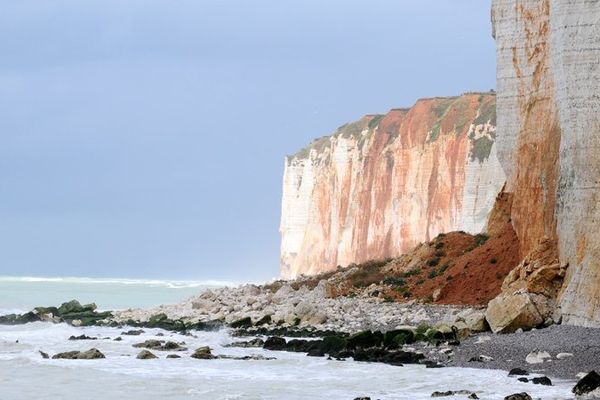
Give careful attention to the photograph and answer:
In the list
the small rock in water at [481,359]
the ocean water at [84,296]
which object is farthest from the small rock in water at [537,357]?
the ocean water at [84,296]

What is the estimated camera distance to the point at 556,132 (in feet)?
87.4

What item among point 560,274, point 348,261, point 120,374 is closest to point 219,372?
point 120,374

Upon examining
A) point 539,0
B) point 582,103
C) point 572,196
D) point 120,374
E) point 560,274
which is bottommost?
point 120,374

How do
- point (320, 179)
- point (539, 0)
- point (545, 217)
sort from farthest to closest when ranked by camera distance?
point (320, 179) → point (539, 0) → point (545, 217)

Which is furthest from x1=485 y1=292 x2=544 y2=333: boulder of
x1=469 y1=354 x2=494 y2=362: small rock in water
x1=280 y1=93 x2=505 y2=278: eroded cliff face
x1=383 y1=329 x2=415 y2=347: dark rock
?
x1=280 y1=93 x2=505 y2=278: eroded cliff face

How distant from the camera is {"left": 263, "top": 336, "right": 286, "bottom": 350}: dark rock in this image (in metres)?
24.5

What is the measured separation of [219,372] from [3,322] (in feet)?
67.1

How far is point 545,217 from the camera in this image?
26484mm

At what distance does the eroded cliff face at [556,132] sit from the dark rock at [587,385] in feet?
19.2

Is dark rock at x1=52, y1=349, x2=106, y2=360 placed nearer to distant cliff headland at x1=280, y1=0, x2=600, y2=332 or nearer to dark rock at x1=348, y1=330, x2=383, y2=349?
dark rock at x1=348, y1=330, x2=383, y2=349

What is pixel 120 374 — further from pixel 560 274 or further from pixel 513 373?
pixel 560 274

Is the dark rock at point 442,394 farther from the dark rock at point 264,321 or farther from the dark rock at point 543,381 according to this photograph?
the dark rock at point 264,321

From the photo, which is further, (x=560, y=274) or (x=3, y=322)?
(x=3, y=322)

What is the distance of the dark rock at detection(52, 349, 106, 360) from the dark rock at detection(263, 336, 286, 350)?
143 inches
